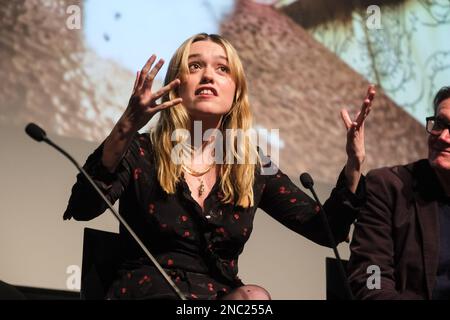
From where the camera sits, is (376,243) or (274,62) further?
(274,62)

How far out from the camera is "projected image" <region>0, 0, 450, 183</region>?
2.64 metres

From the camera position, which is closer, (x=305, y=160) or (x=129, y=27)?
(x=129, y=27)

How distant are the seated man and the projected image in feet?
2.87

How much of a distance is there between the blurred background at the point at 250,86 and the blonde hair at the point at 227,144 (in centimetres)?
55

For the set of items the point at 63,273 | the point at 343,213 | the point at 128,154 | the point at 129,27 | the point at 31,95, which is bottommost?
the point at 63,273

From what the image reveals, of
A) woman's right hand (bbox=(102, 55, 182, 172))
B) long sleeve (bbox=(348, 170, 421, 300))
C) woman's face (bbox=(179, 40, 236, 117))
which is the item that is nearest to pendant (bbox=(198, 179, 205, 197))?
woman's face (bbox=(179, 40, 236, 117))

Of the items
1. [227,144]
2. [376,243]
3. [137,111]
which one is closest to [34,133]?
[137,111]

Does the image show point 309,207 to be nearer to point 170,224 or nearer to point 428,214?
point 428,214

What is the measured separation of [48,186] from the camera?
2701 mm

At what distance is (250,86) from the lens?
309 centimetres

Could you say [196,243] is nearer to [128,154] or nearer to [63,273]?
[128,154]

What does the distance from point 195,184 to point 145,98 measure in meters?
0.42
